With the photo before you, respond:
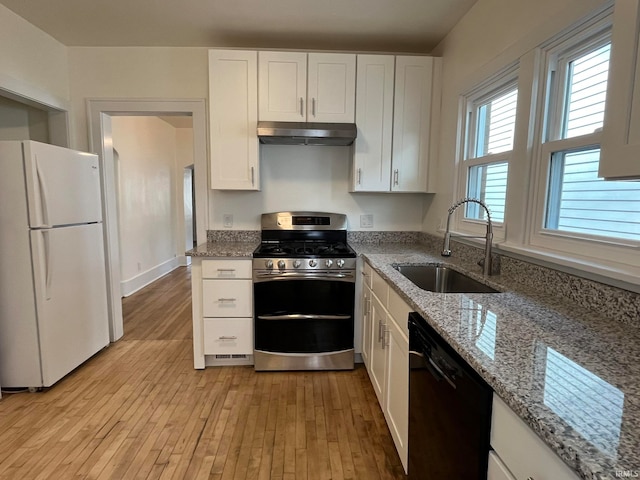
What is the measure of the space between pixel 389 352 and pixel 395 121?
1.83 metres

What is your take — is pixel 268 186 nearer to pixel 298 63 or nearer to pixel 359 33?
pixel 298 63

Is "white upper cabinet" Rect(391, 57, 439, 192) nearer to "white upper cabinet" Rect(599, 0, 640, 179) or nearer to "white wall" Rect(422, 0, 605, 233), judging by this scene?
"white wall" Rect(422, 0, 605, 233)

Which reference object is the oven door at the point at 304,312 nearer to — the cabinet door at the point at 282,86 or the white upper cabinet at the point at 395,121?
the white upper cabinet at the point at 395,121

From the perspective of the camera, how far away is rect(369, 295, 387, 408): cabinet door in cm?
197

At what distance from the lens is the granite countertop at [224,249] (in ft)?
8.27

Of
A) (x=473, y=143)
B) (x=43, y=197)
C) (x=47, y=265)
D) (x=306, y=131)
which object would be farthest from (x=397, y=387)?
(x=43, y=197)

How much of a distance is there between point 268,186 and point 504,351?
8.09 feet

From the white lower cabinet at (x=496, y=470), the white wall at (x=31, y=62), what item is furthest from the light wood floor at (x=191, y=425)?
the white wall at (x=31, y=62)

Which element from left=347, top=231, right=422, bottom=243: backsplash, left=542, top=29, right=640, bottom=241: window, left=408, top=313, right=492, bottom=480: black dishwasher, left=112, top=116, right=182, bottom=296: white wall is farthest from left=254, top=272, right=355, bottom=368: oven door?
left=112, top=116, right=182, bottom=296: white wall

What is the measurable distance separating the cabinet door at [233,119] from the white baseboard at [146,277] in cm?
257

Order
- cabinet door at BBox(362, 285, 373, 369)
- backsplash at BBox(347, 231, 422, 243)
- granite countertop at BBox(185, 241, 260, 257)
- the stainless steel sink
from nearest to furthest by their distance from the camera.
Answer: the stainless steel sink
cabinet door at BBox(362, 285, 373, 369)
granite countertop at BBox(185, 241, 260, 257)
backsplash at BBox(347, 231, 422, 243)

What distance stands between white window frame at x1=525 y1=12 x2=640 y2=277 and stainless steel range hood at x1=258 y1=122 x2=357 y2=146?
1291 mm

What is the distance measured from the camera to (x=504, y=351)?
943mm

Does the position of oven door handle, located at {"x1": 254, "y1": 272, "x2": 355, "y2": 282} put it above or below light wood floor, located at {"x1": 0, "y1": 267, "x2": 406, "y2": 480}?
above
